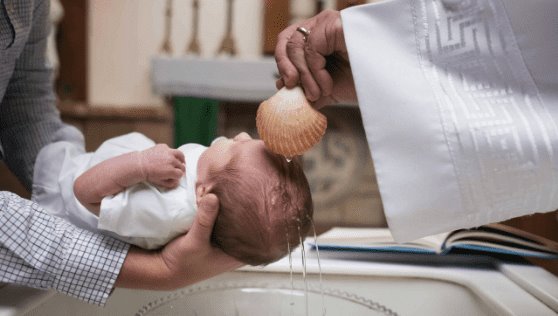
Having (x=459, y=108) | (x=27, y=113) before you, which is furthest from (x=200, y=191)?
(x=27, y=113)

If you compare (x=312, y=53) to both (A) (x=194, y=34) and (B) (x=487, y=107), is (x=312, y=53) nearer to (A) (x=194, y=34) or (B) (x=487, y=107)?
(B) (x=487, y=107)

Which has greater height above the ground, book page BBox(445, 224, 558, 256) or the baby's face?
the baby's face

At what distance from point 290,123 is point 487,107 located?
0.20 meters

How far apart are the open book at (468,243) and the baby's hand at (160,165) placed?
0.29 meters

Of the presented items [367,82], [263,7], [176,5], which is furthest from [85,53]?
[367,82]

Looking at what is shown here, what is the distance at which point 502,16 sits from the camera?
59 cm

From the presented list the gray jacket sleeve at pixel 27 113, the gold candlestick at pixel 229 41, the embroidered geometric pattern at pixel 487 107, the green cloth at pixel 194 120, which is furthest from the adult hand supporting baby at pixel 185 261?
the gold candlestick at pixel 229 41

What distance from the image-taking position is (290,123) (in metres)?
0.62

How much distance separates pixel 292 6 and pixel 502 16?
93.8 inches

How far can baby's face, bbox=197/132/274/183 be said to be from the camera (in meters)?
0.70

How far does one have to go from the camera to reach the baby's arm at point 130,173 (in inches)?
28.3

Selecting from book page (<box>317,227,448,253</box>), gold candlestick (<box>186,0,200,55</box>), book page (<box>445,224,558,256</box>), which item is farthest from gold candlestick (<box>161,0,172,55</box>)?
book page (<box>445,224,558,256</box>)

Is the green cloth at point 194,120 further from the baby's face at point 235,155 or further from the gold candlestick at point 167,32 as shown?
the baby's face at point 235,155

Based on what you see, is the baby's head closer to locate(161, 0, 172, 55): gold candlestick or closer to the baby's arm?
the baby's arm
